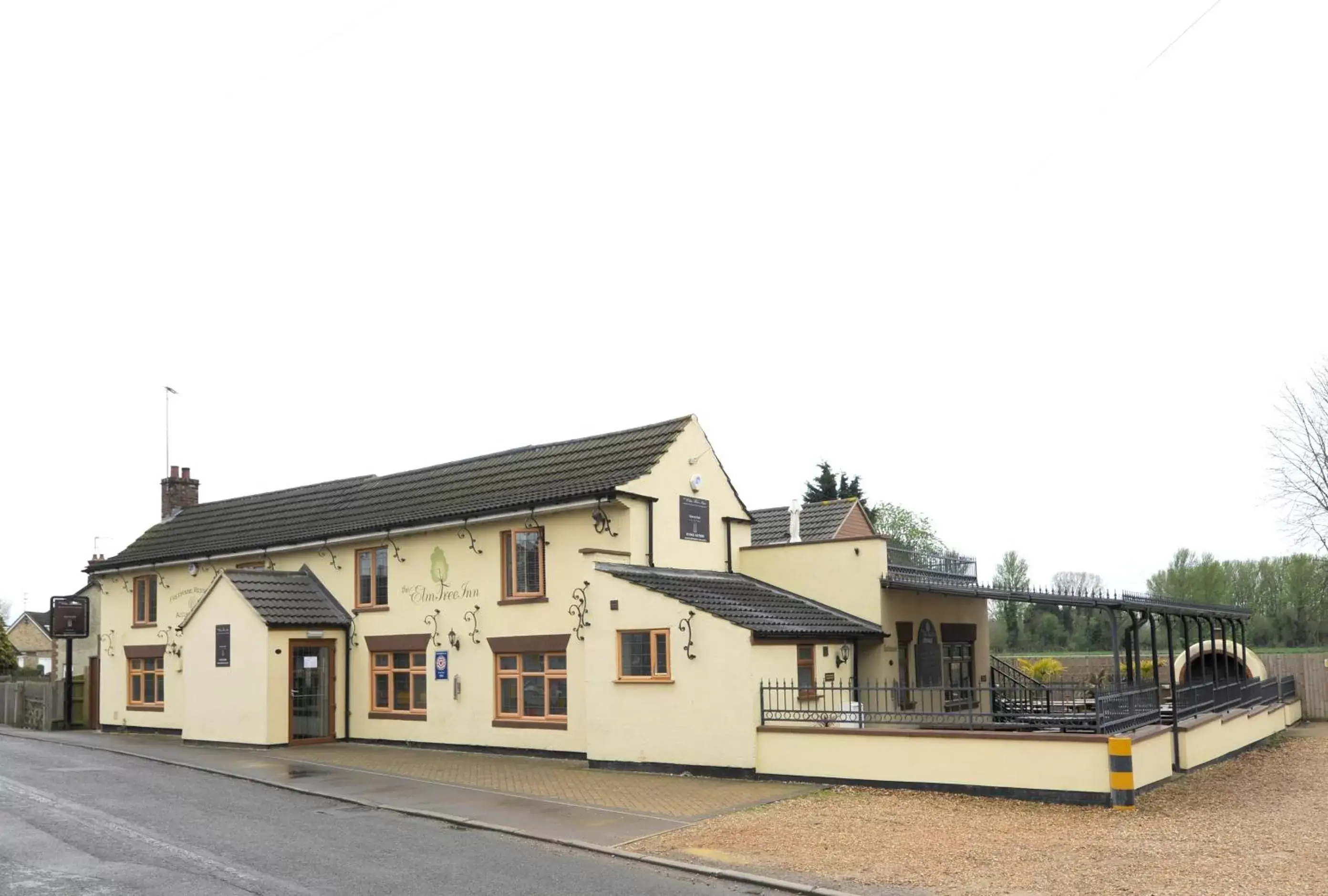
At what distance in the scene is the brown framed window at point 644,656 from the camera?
65.1 ft

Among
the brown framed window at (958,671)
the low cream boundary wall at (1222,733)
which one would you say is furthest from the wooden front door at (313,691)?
the low cream boundary wall at (1222,733)

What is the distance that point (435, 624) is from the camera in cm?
2527

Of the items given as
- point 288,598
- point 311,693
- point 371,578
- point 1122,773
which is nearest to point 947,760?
point 1122,773

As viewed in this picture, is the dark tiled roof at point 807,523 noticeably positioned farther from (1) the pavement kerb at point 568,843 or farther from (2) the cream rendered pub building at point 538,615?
(1) the pavement kerb at point 568,843

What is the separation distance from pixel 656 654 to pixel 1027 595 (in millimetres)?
7202

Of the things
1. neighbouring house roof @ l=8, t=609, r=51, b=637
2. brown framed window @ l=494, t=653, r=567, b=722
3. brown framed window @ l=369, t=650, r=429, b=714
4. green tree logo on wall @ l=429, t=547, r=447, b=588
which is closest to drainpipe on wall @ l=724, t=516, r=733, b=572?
brown framed window @ l=494, t=653, r=567, b=722

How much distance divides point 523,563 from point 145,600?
1598 cm

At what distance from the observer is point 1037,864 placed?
12062 mm

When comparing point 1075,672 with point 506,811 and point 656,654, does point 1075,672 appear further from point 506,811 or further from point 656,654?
point 506,811

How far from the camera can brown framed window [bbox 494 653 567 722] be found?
74.4ft

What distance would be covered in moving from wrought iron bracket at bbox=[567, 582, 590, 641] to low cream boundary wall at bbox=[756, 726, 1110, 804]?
4.79m

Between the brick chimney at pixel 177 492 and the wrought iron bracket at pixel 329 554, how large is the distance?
37.1ft

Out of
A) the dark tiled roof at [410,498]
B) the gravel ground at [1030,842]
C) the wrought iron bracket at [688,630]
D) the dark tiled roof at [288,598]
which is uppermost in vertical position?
the dark tiled roof at [410,498]

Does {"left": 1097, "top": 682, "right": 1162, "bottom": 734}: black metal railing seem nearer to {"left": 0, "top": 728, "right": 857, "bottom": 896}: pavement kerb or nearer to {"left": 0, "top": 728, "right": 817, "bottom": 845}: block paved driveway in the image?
{"left": 0, "top": 728, "right": 817, "bottom": 845}: block paved driveway
